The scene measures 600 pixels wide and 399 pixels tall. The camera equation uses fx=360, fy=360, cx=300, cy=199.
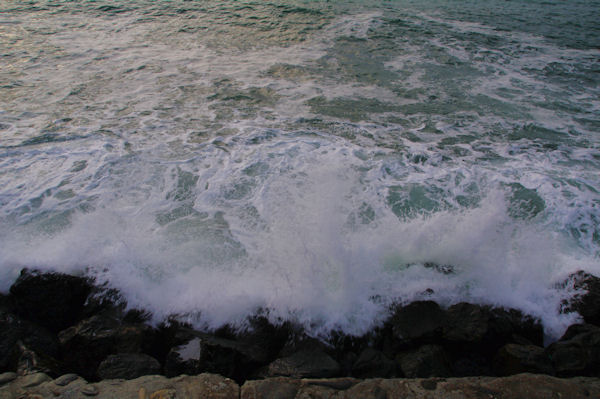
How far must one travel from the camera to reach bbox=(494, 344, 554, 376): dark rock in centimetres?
270

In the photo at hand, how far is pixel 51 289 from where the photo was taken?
337 cm

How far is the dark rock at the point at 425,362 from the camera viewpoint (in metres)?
2.74

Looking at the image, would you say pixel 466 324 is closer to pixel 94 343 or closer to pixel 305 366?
pixel 305 366

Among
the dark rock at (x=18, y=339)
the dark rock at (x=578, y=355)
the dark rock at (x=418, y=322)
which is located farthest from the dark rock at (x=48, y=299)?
the dark rock at (x=578, y=355)

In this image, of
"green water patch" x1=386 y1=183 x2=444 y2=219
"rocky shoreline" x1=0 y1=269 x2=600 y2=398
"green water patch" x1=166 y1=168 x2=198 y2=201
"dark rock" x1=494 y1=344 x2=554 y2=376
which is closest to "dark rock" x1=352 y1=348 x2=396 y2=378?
"rocky shoreline" x1=0 y1=269 x2=600 y2=398

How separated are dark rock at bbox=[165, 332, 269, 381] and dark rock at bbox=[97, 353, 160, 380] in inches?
5.2

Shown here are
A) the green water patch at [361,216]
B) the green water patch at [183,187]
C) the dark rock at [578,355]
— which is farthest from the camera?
the green water patch at [183,187]

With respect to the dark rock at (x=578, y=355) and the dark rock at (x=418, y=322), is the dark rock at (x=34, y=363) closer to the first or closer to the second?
the dark rock at (x=418, y=322)

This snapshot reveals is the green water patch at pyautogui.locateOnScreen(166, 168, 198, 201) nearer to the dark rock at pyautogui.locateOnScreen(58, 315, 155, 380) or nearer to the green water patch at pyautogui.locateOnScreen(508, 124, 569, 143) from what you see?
the dark rock at pyautogui.locateOnScreen(58, 315, 155, 380)

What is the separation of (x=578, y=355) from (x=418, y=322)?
1.17 m

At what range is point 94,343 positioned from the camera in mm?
2977

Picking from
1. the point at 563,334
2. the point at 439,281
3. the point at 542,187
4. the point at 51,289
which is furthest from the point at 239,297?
the point at 542,187

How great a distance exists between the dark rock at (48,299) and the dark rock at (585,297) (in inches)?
184

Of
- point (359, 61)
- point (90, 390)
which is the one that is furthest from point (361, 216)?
point (359, 61)
